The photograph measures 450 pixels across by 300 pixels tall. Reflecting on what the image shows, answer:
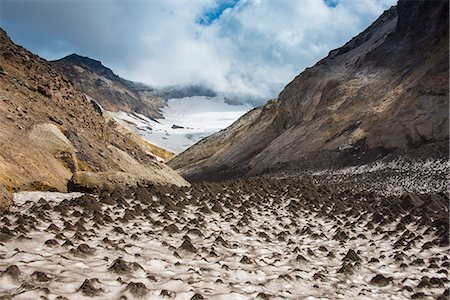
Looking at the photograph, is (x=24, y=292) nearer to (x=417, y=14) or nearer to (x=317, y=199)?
(x=317, y=199)

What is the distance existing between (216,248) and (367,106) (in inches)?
1229

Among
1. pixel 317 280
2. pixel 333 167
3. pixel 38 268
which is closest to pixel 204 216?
pixel 317 280

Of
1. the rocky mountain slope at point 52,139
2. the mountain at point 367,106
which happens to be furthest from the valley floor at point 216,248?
the mountain at point 367,106

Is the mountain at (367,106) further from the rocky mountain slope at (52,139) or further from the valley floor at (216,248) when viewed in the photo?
the rocky mountain slope at (52,139)

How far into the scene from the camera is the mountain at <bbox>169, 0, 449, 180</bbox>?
2689 cm

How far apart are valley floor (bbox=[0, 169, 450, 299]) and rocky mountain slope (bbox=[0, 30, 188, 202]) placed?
1644 mm

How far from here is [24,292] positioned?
4.66 meters

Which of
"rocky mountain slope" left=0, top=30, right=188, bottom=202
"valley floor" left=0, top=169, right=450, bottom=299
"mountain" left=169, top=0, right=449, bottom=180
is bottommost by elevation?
"valley floor" left=0, top=169, right=450, bottom=299

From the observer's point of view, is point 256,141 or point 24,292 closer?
point 24,292

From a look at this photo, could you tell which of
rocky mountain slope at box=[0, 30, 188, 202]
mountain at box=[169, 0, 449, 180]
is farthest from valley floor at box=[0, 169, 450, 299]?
mountain at box=[169, 0, 449, 180]

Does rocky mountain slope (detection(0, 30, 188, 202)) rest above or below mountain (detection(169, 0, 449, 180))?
below

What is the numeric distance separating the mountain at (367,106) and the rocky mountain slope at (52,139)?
50.1ft

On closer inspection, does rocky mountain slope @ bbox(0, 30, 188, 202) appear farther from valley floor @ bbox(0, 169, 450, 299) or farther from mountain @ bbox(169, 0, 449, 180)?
mountain @ bbox(169, 0, 449, 180)

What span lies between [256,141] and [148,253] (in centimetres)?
5164
